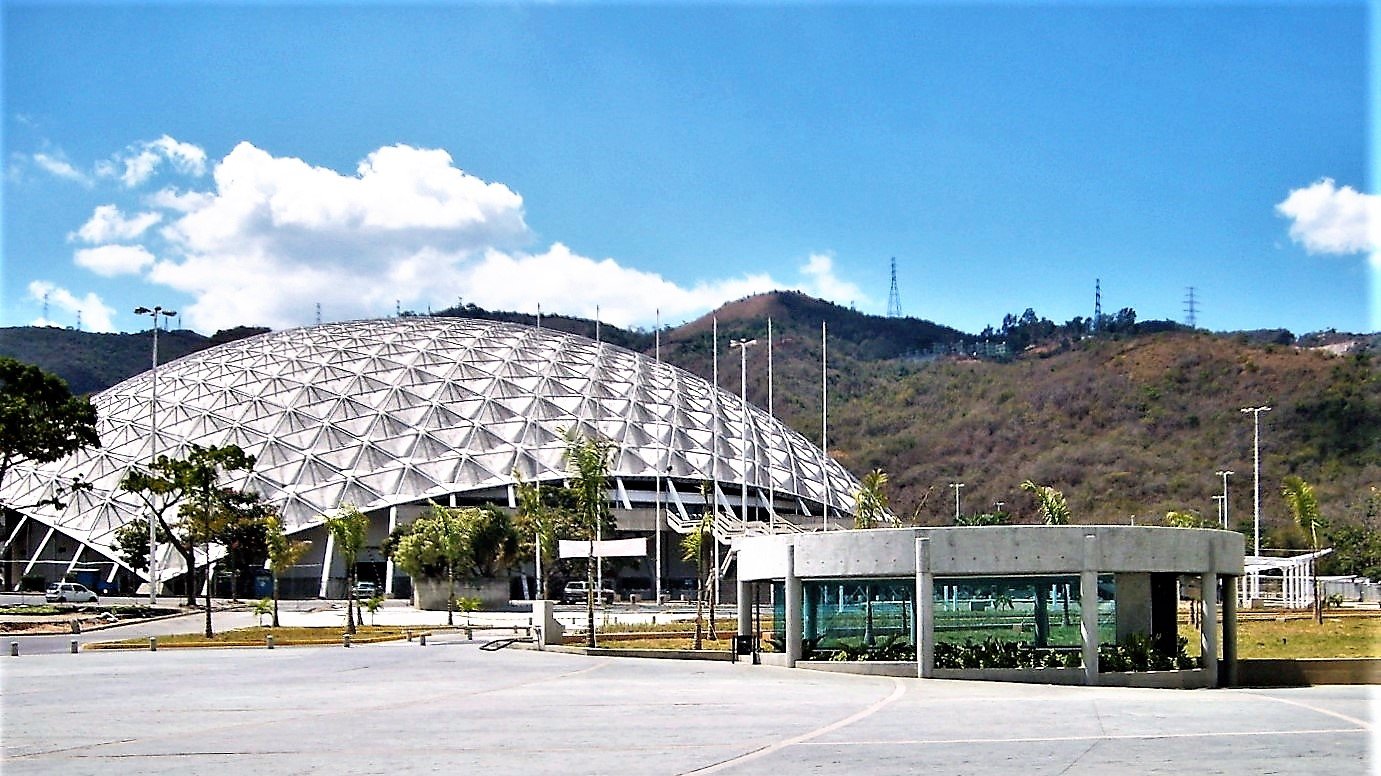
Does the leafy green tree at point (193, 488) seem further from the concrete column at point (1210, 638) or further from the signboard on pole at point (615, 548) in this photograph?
the concrete column at point (1210, 638)

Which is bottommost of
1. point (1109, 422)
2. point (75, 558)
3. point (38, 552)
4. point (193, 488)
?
point (75, 558)

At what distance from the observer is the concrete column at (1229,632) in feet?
104

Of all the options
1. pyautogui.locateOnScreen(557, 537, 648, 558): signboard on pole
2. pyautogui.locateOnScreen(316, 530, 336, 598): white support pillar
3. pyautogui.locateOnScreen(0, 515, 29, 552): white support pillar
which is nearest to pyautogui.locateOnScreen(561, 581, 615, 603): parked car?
pyautogui.locateOnScreen(316, 530, 336, 598): white support pillar

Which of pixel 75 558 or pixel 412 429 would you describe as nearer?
pixel 75 558

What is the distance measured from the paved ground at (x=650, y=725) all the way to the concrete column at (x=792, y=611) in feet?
4.45

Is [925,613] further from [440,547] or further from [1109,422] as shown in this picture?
[1109,422]

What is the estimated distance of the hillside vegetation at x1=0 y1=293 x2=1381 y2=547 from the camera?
4284 inches

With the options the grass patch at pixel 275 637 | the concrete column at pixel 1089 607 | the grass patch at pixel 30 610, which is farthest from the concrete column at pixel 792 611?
the grass patch at pixel 30 610

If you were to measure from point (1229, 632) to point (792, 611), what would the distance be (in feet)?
31.7

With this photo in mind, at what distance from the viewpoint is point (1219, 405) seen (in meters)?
123

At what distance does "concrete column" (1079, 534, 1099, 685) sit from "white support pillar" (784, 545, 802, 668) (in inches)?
249

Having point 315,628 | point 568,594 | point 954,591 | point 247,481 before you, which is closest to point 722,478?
point 568,594

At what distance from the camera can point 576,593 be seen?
2904 inches

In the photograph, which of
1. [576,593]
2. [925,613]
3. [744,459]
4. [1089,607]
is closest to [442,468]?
[576,593]
